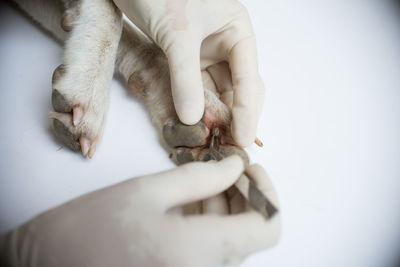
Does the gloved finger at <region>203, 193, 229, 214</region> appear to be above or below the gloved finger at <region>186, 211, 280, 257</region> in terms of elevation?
below

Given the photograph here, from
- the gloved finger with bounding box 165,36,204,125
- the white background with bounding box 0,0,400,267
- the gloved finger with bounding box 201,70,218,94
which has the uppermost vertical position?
the gloved finger with bounding box 165,36,204,125

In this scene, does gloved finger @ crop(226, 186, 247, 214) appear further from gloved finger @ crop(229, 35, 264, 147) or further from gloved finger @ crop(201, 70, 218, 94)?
gloved finger @ crop(201, 70, 218, 94)

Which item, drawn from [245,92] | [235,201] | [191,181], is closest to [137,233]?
[191,181]

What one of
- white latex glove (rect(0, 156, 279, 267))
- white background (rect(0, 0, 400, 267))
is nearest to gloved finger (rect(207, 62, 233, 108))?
white background (rect(0, 0, 400, 267))

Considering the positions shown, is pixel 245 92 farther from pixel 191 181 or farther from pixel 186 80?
pixel 191 181

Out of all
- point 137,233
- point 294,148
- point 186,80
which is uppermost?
point 186,80

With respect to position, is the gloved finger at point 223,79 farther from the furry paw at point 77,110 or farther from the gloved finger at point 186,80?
the furry paw at point 77,110

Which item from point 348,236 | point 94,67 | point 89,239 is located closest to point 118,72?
point 94,67
